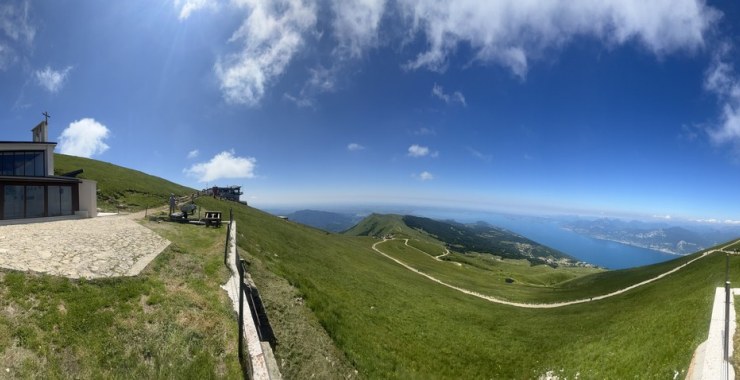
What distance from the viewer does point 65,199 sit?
41.5m

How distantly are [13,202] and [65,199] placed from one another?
576 centimetres

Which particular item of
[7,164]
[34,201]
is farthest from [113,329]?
[7,164]

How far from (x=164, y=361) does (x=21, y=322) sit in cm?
565

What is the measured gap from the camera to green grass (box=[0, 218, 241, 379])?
38.4 ft

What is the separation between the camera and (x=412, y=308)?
36.2 m

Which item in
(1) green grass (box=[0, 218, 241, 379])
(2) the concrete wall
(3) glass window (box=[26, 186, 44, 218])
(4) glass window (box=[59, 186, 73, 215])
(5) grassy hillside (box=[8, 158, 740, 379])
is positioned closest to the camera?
(1) green grass (box=[0, 218, 241, 379])

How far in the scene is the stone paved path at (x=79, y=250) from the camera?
58.1 feet

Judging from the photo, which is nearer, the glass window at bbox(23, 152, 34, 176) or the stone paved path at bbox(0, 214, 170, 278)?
the stone paved path at bbox(0, 214, 170, 278)

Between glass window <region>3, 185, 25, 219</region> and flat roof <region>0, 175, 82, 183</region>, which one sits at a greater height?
flat roof <region>0, 175, 82, 183</region>

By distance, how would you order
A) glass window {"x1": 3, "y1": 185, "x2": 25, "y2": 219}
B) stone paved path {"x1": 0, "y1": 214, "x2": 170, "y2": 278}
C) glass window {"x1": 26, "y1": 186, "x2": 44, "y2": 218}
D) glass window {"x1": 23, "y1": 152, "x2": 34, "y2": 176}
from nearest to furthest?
stone paved path {"x1": 0, "y1": 214, "x2": 170, "y2": 278} → glass window {"x1": 3, "y1": 185, "x2": 25, "y2": 219} → glass window {"x1": 26, "y1": 186, "x2": 44, "y2": 218} → glass window {"x1": 23, "y1": 152, "x2": 34, "y2": 176}

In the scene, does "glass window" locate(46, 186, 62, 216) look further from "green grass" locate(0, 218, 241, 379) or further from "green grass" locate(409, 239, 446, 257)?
"green grass" locate(409, 239, 446, 257)

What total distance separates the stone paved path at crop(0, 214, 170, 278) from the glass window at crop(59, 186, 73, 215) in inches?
572

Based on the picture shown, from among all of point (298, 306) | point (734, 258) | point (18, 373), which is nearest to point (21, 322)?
point (18, 373)

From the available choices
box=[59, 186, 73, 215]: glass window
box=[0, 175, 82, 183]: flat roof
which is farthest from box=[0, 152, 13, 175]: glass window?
box=[59, 186, 73, 215]: glass window
